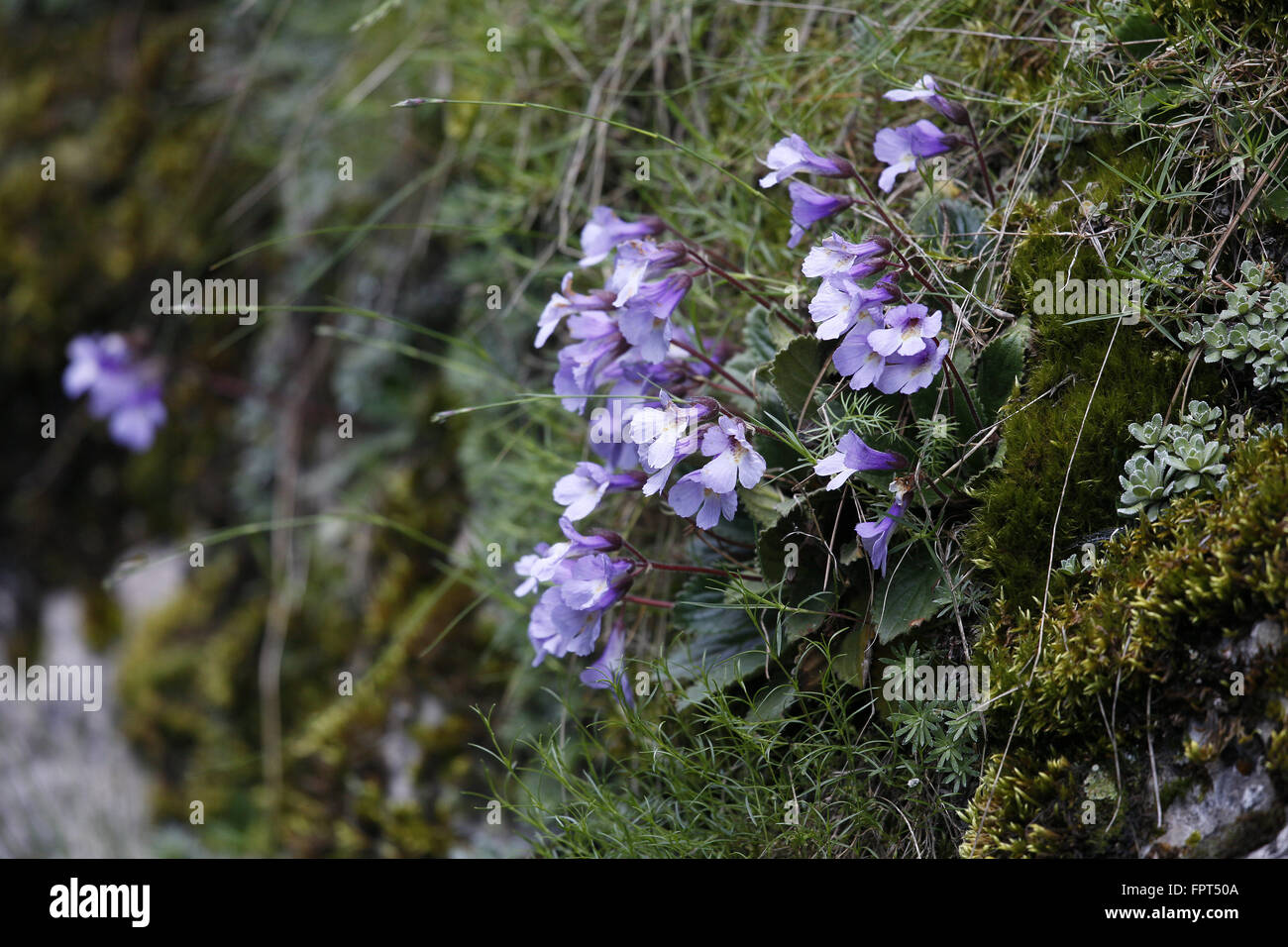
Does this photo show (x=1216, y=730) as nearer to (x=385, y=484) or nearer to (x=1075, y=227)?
(x=1075, y=227)

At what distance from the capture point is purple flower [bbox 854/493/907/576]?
1626mm

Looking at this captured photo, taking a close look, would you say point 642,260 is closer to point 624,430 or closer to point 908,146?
point 624,430

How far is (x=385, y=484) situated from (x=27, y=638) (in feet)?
6.44

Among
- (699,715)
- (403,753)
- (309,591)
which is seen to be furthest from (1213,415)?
(309,591)

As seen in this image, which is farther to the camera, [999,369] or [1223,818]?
[999,369]

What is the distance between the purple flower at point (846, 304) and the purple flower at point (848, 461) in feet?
0.60

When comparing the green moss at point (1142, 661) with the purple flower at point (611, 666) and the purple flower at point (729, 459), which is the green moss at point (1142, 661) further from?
the purple flower at point (611, 666)

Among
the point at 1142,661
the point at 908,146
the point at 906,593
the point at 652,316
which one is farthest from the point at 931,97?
the point at 1142,661

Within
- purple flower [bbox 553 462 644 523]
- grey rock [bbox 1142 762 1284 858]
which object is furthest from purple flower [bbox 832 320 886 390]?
grey rock [bbox 1142 762 1284 858]

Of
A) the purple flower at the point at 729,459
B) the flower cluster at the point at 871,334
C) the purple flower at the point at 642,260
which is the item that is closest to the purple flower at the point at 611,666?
the purple flower at the point at 729,459

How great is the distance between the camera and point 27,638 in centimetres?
398

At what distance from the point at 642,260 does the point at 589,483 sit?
0.43 metres

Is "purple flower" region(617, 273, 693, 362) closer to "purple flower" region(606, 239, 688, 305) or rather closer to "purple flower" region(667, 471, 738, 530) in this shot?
"purple flower" region(606, 239, 688, 305)

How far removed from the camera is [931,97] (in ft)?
6.08
